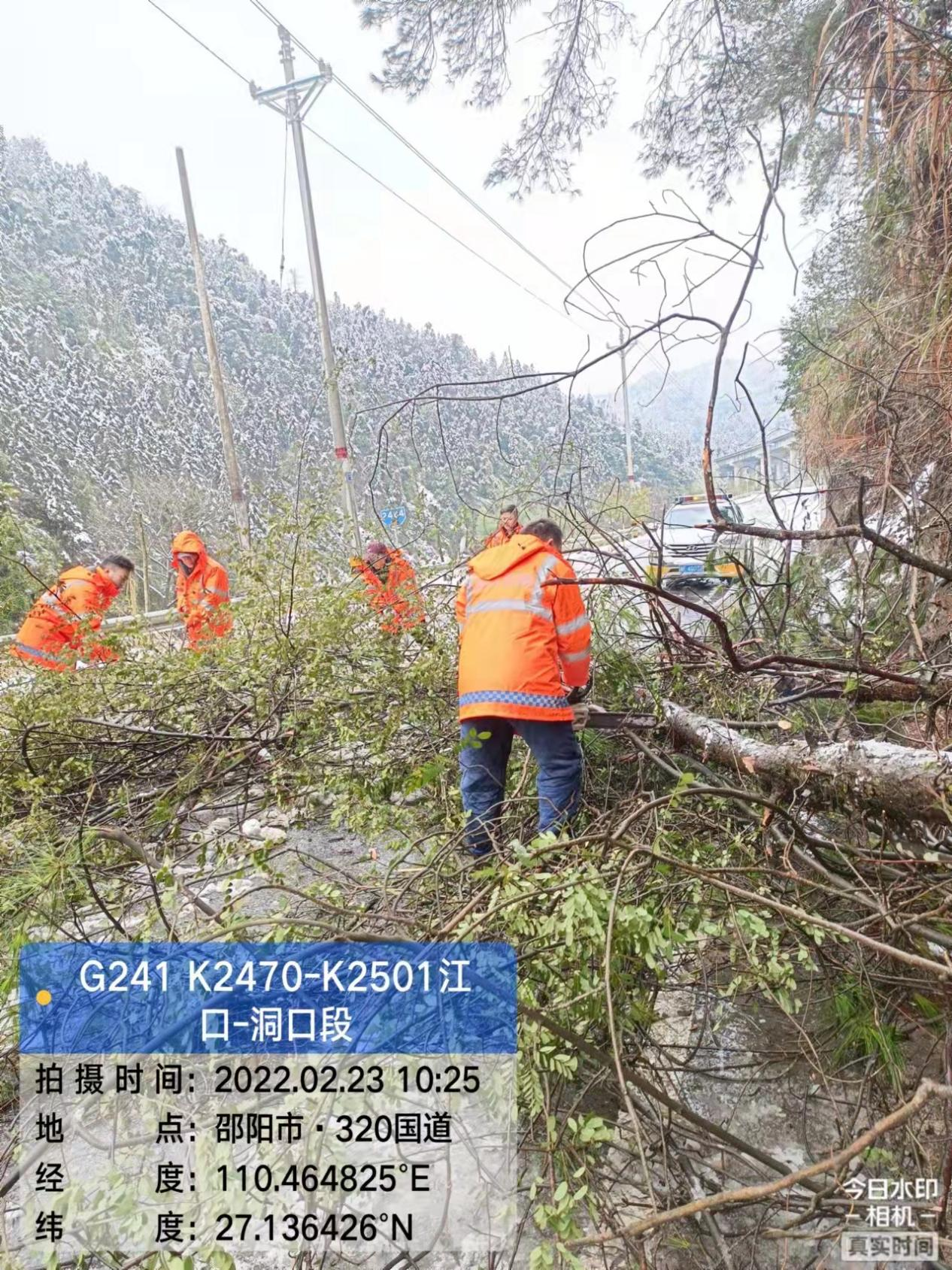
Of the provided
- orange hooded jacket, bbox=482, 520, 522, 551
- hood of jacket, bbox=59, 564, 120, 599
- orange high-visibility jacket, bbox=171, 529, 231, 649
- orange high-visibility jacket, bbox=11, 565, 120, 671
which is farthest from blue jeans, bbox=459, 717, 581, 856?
hood of jacket, bbox=59, 564, 120, 599

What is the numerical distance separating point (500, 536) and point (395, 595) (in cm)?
61

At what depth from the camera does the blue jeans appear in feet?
8.75

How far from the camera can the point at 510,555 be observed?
2.86 m

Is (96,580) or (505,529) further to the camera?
(96,580)

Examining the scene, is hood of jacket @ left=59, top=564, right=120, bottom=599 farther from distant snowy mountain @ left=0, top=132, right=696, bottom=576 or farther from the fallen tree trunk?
distant snowy mountain @ left=0, top=132, right=696, bottom=576

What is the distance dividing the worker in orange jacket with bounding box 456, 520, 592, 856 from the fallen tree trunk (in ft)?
2.47

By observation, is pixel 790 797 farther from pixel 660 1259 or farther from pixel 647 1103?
pixel 660 1259

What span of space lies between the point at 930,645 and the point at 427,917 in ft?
8.54

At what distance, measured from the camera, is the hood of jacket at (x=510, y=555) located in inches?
111

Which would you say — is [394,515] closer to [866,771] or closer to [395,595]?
[395,595]

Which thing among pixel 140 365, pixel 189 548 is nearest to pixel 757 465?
pixel 189 548

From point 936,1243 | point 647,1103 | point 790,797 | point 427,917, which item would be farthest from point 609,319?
point 936,1243

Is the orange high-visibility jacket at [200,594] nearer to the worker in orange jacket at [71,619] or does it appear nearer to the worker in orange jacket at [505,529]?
the worker in orange jacket at [71,619]

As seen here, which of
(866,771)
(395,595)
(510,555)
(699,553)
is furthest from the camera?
(699,553)
